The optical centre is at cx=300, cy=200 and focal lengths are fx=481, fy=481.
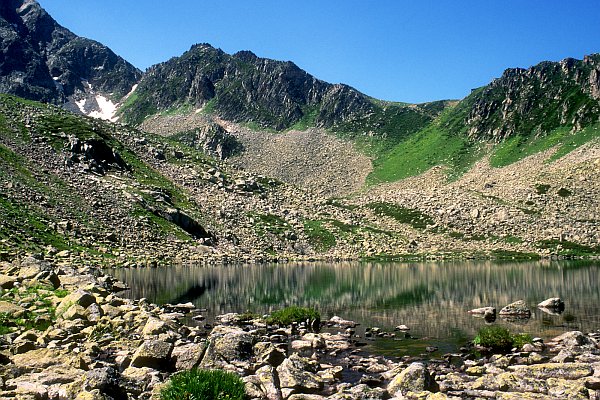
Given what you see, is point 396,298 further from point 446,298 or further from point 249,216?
point 249,216

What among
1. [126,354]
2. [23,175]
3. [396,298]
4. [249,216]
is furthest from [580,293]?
[23,175]

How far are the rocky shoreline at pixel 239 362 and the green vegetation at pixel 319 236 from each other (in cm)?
8314

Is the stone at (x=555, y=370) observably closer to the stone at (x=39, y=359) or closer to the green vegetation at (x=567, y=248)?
the stone at (x=39, y=359)

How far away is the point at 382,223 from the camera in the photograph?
134 meters

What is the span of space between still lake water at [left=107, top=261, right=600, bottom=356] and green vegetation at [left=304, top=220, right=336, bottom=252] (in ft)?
118

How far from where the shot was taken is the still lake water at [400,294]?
107 ft

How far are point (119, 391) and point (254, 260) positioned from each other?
83.4 meters

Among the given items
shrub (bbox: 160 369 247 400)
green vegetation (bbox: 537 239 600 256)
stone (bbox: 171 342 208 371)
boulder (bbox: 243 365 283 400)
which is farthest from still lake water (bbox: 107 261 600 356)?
green vegetation (bbox: 537 239 600 256)

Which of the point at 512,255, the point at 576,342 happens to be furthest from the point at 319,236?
the point at 576,342

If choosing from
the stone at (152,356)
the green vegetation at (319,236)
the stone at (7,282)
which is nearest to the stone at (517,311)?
the stone at (152,356)

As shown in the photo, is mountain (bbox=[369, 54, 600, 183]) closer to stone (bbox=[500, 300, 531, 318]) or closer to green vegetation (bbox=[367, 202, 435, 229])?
green vegetation (bbox=[367, 202, 435, 229])

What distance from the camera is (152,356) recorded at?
772 inches

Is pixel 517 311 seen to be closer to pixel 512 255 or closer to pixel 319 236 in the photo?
pixel 512 255

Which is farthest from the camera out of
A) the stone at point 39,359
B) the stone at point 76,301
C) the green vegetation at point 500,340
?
the stone at point 76,301
